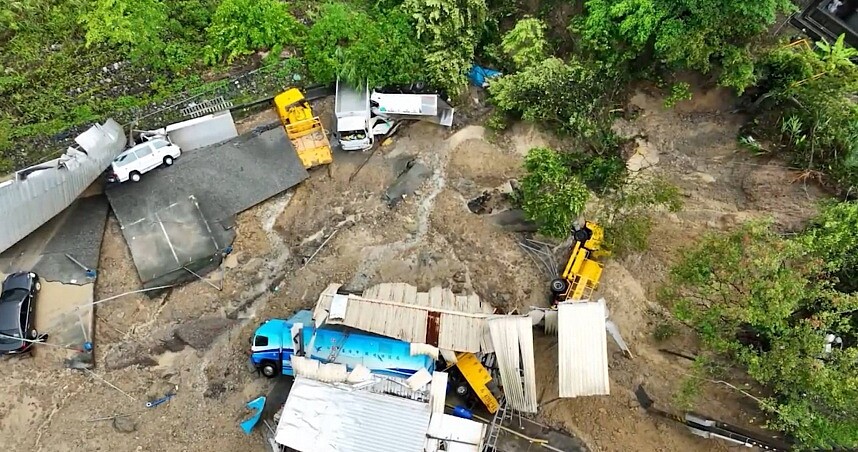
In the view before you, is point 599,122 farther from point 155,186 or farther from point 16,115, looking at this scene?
point 16,115

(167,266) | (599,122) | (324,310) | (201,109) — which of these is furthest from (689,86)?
(167,266)

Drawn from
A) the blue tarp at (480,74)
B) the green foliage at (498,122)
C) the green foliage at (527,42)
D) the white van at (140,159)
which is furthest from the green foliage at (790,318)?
the white van at (140,159)

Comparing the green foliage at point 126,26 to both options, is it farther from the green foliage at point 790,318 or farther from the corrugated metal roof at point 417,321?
the green foliage at point 790,318

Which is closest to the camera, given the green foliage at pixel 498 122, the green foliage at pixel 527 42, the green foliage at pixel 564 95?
the green foliage at pixel 564 95

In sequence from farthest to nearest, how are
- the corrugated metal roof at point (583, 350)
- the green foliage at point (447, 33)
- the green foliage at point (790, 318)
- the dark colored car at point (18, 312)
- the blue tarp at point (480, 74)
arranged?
the blue tarp at point (480, 74) < the green foliage at point (447, 33) < the dark colored car at point (18, 312) < the corrugated metal roof at point (583, 350) < the green foliage at point (790, 318)

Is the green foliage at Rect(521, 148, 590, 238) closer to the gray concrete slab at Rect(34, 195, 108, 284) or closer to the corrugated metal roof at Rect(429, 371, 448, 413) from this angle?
the corrugated metal roof at Rect(429, 371, 448, 413)

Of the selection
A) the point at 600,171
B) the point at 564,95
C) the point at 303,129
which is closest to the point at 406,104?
the point at 303,129
